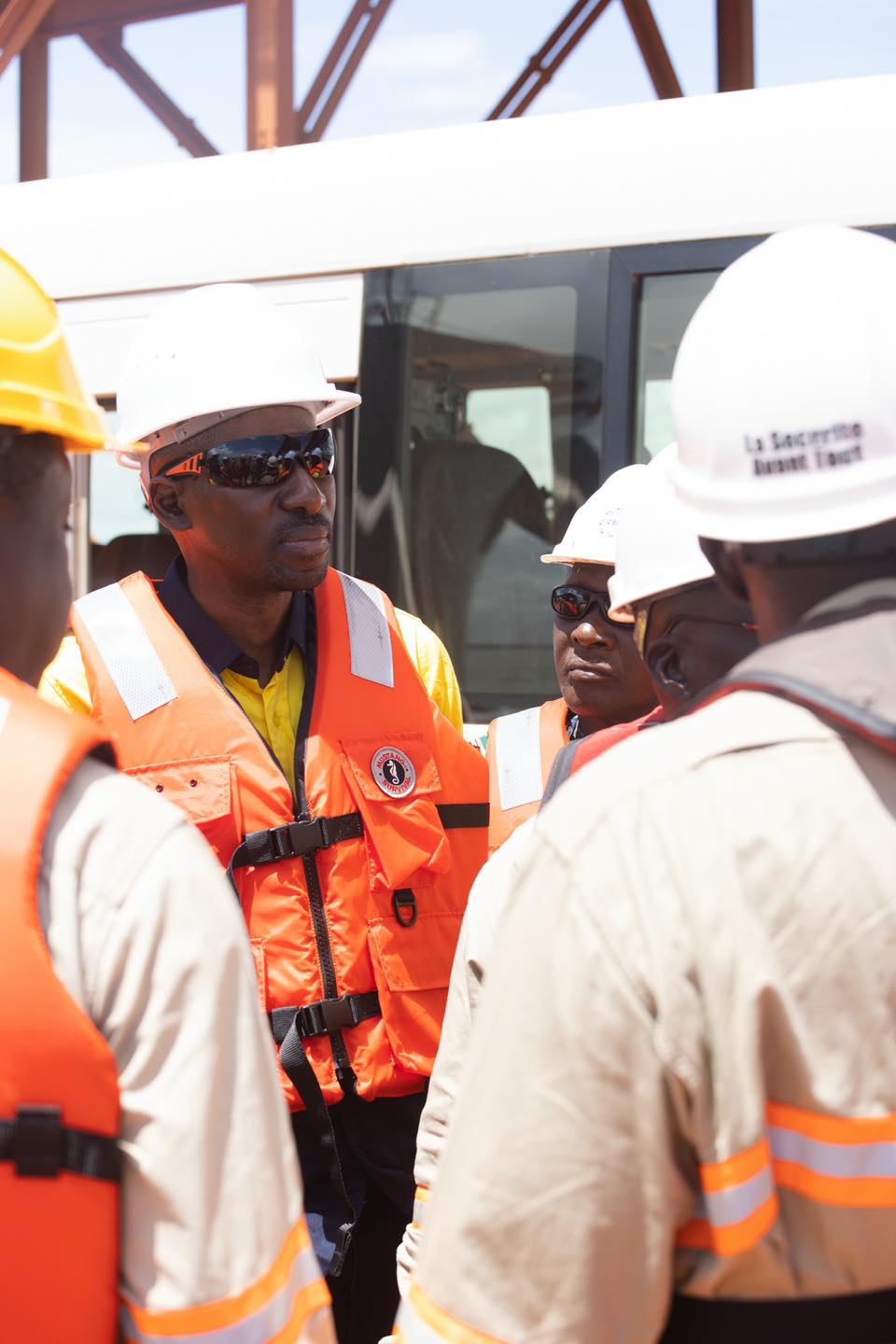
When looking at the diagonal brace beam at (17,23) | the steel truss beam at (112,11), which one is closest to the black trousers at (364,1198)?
the diagonal brace beam at (17,23)

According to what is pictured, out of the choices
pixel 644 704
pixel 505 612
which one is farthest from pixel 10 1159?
pixel 505 612

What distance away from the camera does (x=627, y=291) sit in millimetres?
4215

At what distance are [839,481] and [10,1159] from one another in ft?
2.78

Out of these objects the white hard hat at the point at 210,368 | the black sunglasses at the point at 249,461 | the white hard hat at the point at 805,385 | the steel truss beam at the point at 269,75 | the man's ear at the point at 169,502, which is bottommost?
the white hard hat at the point at 805,385

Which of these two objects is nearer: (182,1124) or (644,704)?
(182,1124)

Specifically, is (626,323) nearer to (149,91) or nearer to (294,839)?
(294,839)

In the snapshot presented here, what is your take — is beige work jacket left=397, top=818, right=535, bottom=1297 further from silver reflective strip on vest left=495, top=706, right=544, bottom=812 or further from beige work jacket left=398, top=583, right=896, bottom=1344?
silver reflective strip on vest left=495, top=706, right=544, bottom=812

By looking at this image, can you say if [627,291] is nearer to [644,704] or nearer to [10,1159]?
[644,704]

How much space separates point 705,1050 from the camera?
1002mm

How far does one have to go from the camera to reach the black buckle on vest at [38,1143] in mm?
1068

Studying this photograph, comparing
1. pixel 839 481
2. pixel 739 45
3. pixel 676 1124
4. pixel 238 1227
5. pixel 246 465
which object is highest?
pixel 739 45

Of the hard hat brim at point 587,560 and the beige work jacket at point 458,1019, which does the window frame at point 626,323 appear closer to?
the hard hat brim at point 587,560

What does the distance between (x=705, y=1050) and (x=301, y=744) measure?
1.43m

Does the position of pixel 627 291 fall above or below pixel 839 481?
above
